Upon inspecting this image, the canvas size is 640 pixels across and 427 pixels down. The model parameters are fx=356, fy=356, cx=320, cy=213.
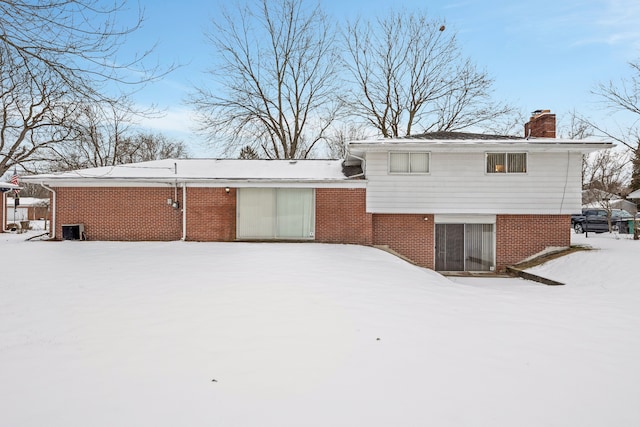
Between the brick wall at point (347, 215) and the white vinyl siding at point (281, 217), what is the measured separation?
73cm

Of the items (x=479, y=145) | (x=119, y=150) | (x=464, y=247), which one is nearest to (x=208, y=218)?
(x=464, y=247)

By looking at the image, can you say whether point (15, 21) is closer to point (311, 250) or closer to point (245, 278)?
point (245, 278)

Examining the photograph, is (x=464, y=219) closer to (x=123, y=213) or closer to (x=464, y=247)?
(x=464, y=247)

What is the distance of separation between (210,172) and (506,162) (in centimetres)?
1147

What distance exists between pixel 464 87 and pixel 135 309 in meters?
27.0

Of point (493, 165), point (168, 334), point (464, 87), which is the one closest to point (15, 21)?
point (168, 334)

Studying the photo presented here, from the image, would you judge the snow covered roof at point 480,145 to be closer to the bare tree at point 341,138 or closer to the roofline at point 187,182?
the roofline at point 187,182

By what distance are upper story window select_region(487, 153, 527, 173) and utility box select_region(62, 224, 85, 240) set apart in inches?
614

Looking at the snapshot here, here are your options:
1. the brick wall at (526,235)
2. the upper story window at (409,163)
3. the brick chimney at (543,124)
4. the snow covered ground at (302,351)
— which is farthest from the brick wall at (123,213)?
the brick chimney at (543,124)

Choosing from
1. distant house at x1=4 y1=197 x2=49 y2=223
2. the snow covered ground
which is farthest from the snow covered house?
distant house at x1=4 y1=197 x2=49 y2=223

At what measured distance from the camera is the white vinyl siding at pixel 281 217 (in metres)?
13.6

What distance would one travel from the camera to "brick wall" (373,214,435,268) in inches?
544

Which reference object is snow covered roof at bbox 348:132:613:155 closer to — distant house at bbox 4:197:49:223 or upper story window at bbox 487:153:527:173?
upper story window at bbox 487:153:527:173

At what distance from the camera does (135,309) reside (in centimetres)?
550
